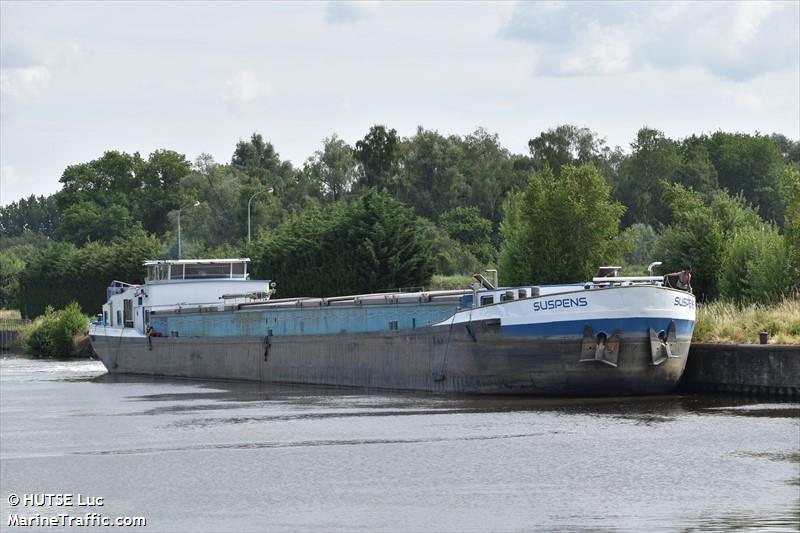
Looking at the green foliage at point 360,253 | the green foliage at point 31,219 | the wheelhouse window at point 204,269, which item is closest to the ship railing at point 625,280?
the wheelhouse window at point 204,269

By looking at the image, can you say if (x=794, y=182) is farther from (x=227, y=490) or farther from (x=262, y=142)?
(x=262, y=142)

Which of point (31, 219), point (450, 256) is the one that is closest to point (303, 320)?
point (450, 256)

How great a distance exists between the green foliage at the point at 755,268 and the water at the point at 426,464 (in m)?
7.99

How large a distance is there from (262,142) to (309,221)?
6375 cm

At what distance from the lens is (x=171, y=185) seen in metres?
130

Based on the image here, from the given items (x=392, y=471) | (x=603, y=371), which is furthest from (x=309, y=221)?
(x=392, y=471)

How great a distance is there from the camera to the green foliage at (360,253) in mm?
56781

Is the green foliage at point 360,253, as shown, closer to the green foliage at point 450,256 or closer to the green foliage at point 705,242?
Answer: the green foliage at point 450,256

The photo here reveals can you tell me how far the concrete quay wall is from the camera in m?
29.0

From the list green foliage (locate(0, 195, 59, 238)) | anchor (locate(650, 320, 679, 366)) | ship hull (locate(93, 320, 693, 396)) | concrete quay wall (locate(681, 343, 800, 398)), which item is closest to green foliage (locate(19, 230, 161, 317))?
ship hull (locate(93, 320, 693, 396))

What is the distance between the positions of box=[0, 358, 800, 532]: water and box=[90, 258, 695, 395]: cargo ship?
2.73 ft

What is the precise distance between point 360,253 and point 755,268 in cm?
2292

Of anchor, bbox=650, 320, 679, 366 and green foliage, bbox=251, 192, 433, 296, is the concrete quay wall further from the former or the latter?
green foliage, bbox=251, 192, 433, 296

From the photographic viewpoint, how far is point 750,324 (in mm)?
32156
